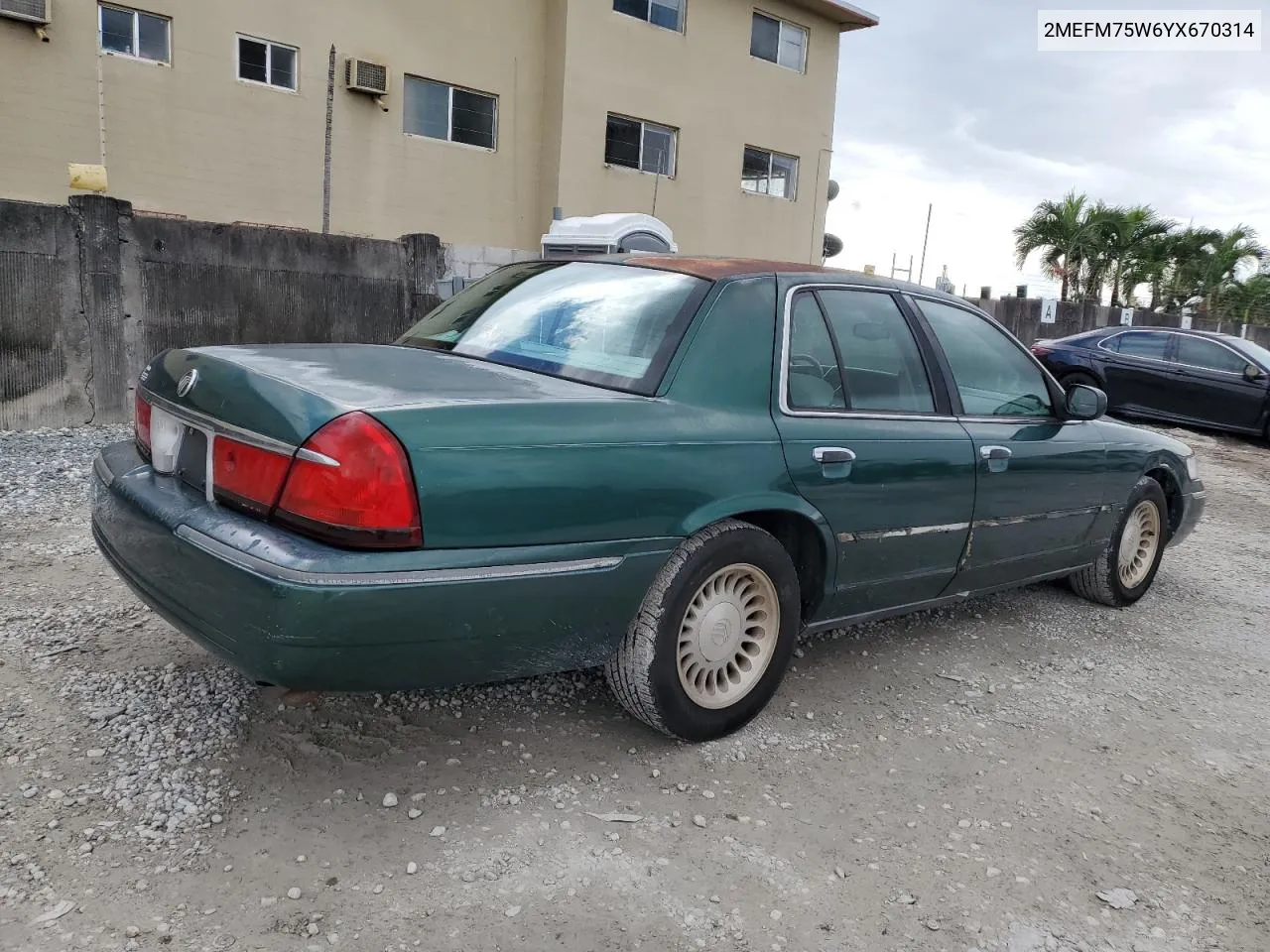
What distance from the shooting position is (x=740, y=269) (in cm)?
322

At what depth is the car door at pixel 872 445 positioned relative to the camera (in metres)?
3.12

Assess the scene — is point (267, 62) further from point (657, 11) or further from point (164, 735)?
point (164, 735)

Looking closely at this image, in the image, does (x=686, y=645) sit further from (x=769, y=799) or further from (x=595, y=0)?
(x=595, y=0)

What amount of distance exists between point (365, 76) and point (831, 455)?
12032mm

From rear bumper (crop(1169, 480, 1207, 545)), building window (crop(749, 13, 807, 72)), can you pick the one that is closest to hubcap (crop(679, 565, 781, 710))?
Result: rear bumper (crop(1169, 480, 1207, 545))

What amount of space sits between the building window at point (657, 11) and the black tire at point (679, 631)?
46.9ft

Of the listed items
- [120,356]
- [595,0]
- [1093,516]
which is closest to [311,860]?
[1093,516]

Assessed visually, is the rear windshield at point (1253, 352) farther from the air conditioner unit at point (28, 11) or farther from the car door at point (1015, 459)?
the air conditioner unit at point (28, 11)

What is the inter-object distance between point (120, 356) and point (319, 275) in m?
1.79

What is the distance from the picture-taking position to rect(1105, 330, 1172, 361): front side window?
12.0 metres

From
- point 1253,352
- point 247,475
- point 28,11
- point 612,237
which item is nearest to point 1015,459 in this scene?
point 247,475

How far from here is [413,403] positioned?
2346 mm

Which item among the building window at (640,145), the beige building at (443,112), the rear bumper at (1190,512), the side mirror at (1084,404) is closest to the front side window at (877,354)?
the side mirror at (1084,404)

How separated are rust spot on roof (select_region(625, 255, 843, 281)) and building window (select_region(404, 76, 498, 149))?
11.8 m
